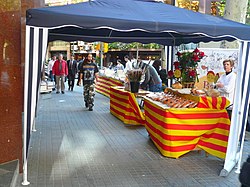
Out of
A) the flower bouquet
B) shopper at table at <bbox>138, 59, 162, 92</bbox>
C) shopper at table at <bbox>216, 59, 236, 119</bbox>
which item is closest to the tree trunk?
shopper at table at <bbox>138, 59, 162, 92</bbox>

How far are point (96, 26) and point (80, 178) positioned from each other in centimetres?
218

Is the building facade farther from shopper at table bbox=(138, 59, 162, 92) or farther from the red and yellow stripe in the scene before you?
shopper at table bbox=(138, 59, 162, 92)

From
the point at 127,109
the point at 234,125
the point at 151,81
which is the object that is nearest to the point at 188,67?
the point at 234,125

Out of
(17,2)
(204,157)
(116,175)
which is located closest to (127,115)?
(204,157)

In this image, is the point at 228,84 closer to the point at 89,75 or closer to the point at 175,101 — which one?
the point at 175,101

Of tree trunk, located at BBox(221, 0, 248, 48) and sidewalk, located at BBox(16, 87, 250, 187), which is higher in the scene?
tree trunk, located at BBox(221, 0, 248, 48)

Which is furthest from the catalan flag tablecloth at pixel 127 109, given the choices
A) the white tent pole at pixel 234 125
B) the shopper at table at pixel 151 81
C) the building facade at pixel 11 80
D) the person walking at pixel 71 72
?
the person walking at pixel 71 72

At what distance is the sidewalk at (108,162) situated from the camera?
13.8 ft

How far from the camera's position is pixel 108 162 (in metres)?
4.94

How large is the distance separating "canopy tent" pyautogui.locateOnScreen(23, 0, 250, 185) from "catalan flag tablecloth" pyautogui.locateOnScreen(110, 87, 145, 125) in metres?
2.99

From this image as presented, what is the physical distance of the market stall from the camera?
5.05m

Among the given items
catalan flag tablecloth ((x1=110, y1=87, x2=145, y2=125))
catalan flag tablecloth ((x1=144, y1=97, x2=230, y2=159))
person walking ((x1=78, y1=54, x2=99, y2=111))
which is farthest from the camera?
person walking ((x1=78, y1=54, x2=99, y2=111))

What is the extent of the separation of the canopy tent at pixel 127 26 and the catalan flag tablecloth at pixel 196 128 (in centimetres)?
45

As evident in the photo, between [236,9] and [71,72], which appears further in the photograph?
[71,72]
